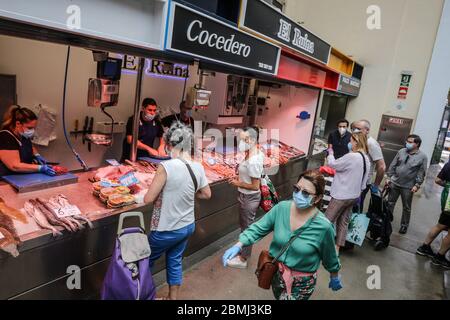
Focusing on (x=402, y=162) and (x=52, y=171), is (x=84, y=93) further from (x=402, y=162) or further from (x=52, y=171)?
(x=402, y=162)

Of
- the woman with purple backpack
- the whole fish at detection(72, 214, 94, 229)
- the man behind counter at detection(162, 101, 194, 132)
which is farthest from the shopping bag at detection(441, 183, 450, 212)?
the whole fish at detection(72, 214, 94, 229)

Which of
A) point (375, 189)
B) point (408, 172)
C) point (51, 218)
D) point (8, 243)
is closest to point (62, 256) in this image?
point (51, 218)

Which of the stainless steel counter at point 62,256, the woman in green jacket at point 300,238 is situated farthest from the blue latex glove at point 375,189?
the stainless steel counter at point 62,256

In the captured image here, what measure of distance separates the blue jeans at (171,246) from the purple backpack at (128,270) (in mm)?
230

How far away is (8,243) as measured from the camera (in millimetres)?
2283

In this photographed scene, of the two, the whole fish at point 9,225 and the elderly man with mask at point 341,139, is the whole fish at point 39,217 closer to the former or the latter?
the whole fish at point 9,225

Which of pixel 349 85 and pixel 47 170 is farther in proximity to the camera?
pixel 349 85

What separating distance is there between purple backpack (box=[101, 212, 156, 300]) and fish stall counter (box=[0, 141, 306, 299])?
38 cm

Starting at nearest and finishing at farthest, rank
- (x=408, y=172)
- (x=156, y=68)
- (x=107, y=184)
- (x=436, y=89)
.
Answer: (x=107, y=184) < (x=408, y=172) < (x=156, y=68) < (x=436, y=89)

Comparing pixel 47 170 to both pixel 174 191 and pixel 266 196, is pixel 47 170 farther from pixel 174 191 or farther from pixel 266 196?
pixel 266 196

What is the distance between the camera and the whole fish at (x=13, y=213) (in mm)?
2555

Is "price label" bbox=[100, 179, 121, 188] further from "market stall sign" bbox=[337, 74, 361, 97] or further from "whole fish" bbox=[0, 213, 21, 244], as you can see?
"market stall sign" bbox=[337, 74, 361, 97]

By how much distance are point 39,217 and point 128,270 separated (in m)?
0.84

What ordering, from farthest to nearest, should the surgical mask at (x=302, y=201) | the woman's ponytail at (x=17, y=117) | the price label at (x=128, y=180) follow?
the price label at (x=128, y=180)
the woman's ponytail at (x=17, y=117)
the surgical mask at (x=302, y=201)
